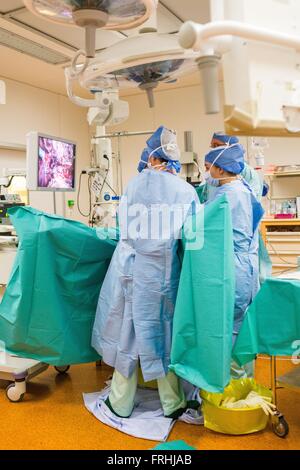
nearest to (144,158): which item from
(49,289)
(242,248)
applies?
(242,248)

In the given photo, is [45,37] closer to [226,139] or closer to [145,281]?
[226,139]

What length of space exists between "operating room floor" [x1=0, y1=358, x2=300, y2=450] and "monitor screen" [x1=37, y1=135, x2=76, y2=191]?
132 cm

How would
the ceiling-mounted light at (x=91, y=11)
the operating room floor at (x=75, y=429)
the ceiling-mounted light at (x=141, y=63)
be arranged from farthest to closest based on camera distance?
1. the operating room floor at (x=75, y=429)
2. the ceiling-mounted light at (x=141, y=63)
3. the ceiling-mounted light at (x=91, y=11)

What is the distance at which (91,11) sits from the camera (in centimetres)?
143

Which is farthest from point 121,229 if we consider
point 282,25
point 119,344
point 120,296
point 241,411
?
point 282,25

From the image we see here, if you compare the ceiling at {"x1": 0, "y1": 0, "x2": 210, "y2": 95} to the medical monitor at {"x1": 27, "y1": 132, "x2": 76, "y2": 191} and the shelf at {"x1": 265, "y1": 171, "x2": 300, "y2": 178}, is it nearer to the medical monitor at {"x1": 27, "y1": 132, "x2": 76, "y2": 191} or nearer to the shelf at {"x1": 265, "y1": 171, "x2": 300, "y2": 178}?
the medical monitor at {"x1": 27, "y1": 132, "x2": 76, "y2": 191}

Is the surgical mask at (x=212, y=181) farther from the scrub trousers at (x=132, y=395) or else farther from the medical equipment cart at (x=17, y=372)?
the medical equipment cart at (x=17, y=372)

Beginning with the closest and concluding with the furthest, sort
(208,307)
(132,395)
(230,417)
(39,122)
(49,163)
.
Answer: (208,307)
(230,417)
(132,395)
(49,163)
(39,122)

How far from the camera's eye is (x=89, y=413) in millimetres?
2375

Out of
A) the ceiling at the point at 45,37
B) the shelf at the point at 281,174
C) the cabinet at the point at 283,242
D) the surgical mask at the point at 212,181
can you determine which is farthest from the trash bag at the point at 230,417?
the shelf at the point at 281,174

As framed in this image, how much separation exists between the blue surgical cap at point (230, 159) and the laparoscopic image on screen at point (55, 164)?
111 centimetres

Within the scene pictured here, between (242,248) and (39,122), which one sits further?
(39,122)

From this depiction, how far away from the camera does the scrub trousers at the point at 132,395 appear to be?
2.27 m

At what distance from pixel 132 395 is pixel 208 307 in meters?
0.75
